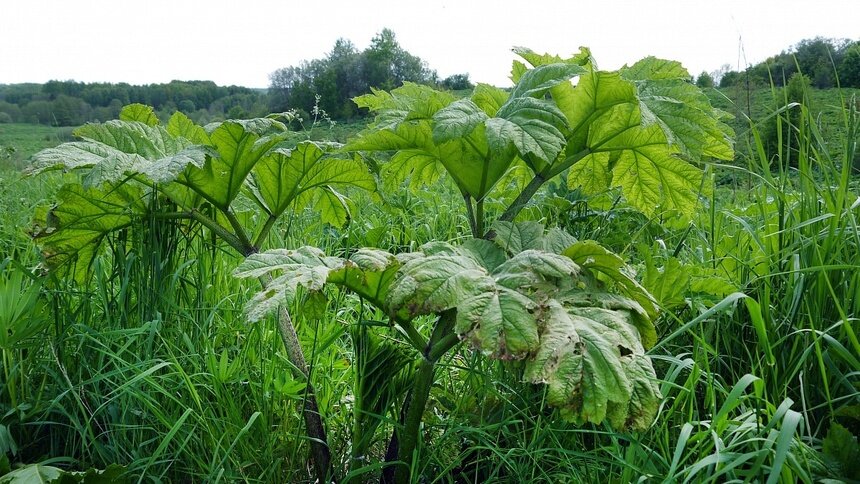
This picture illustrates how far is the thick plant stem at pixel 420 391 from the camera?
135 centimetres

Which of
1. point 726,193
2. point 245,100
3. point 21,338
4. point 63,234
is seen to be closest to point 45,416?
point 21,338

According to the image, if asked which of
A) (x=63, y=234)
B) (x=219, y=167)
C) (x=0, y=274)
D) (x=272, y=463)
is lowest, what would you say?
(x=272, y=463)

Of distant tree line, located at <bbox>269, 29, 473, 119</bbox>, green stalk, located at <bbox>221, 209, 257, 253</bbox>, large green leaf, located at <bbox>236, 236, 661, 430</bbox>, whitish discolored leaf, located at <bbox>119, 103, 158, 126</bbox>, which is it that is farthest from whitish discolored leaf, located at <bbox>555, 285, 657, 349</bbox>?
distant tree line, located at <bbox>269, 29, 473, 119</bbox>

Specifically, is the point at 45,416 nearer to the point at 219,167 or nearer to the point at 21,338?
the point at 21,338

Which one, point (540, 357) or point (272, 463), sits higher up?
point (540, 357)

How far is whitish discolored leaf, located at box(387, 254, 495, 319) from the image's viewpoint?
3.81 ft

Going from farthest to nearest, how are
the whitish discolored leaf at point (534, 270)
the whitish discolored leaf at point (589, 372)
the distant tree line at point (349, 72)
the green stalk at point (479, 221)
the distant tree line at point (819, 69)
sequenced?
the distant tree line at point (349, 72) < the distant tree line at point (819, 69) < the green stalk at point (479, 221) < the whitish discolored leaf at point (534, 270) < the whitish discolored leaf at point (589, 372)

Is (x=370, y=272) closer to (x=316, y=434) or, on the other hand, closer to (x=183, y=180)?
(x=316, y=434)

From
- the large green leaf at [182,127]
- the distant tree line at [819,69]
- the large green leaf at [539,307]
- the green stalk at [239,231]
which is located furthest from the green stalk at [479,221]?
the distant tree line at [819,69]

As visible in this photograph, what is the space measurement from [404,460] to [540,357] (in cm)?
58

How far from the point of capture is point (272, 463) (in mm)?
1684

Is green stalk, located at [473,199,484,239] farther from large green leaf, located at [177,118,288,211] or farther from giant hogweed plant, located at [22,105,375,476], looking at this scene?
large green leaf, located at [177,118,288,211]

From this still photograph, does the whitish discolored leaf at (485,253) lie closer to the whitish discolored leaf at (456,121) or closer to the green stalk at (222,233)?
the whitish discolored leaf at (456,121)

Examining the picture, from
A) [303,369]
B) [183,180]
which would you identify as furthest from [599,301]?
[183,180]
